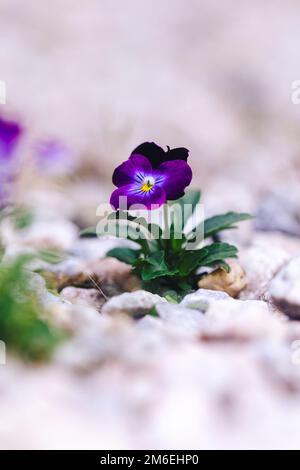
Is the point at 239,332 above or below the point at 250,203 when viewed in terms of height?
below

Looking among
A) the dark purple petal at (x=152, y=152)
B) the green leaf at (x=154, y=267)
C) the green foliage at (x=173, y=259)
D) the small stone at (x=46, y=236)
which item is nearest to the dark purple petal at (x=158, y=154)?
the dark purple petal at (x=152, y=152)

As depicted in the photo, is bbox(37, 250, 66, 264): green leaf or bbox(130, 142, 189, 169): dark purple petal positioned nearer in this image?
bbox(130, 142, 189, 169): dark purple petal

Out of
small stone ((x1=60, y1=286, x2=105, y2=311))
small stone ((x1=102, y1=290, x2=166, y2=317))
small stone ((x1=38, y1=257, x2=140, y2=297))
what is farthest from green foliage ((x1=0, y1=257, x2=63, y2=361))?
small stone ((x1=38, y1=257, x2=140, y2=297))

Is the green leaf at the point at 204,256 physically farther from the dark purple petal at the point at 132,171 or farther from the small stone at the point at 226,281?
the dark purple petal at the point at 132,171

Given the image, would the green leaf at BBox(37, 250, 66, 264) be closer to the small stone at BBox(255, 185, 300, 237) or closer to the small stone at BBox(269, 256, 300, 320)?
the small stone at BBox(269, 256, 300, 320)

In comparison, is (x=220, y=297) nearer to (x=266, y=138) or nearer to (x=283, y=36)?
(x=266, y=138)

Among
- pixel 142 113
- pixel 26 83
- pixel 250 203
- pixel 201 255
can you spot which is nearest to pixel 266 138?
pixel 142 113

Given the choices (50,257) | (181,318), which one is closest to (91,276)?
(50,257)
